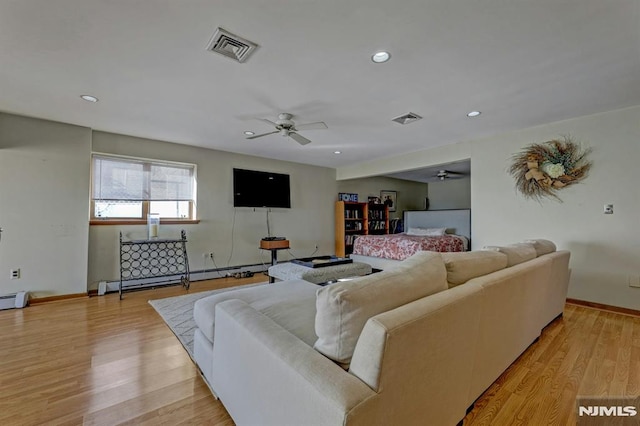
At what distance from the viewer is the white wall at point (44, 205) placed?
329 cm

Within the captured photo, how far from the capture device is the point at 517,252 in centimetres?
217

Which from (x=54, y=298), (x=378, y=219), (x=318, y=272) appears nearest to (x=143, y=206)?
(x=54, y=298)

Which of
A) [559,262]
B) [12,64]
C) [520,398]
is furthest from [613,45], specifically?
[12,64]

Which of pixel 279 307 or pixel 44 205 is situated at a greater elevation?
pixel 44 205

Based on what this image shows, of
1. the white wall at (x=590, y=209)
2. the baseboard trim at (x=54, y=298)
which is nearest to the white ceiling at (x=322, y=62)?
the white wall at (x=590, y=209)

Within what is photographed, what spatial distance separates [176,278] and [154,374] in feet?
9.43

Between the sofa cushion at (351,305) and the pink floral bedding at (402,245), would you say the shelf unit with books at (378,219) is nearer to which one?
the pink floral bedding at (402,245)

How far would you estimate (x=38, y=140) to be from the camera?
3.45 meters

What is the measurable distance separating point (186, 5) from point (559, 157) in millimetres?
4320

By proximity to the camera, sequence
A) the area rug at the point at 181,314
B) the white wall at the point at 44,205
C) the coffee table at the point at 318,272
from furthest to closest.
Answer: the white wall at the point at 44,205
the coffee table at the point at 318,272
the area rug at the point at 181,314

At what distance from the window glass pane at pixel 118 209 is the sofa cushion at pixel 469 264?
4.50 meters

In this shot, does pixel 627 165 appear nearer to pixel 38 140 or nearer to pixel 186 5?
pixel 186 5

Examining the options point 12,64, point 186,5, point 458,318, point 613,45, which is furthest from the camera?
point 12,64

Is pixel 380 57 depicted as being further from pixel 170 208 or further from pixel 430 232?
pixel 430 232
